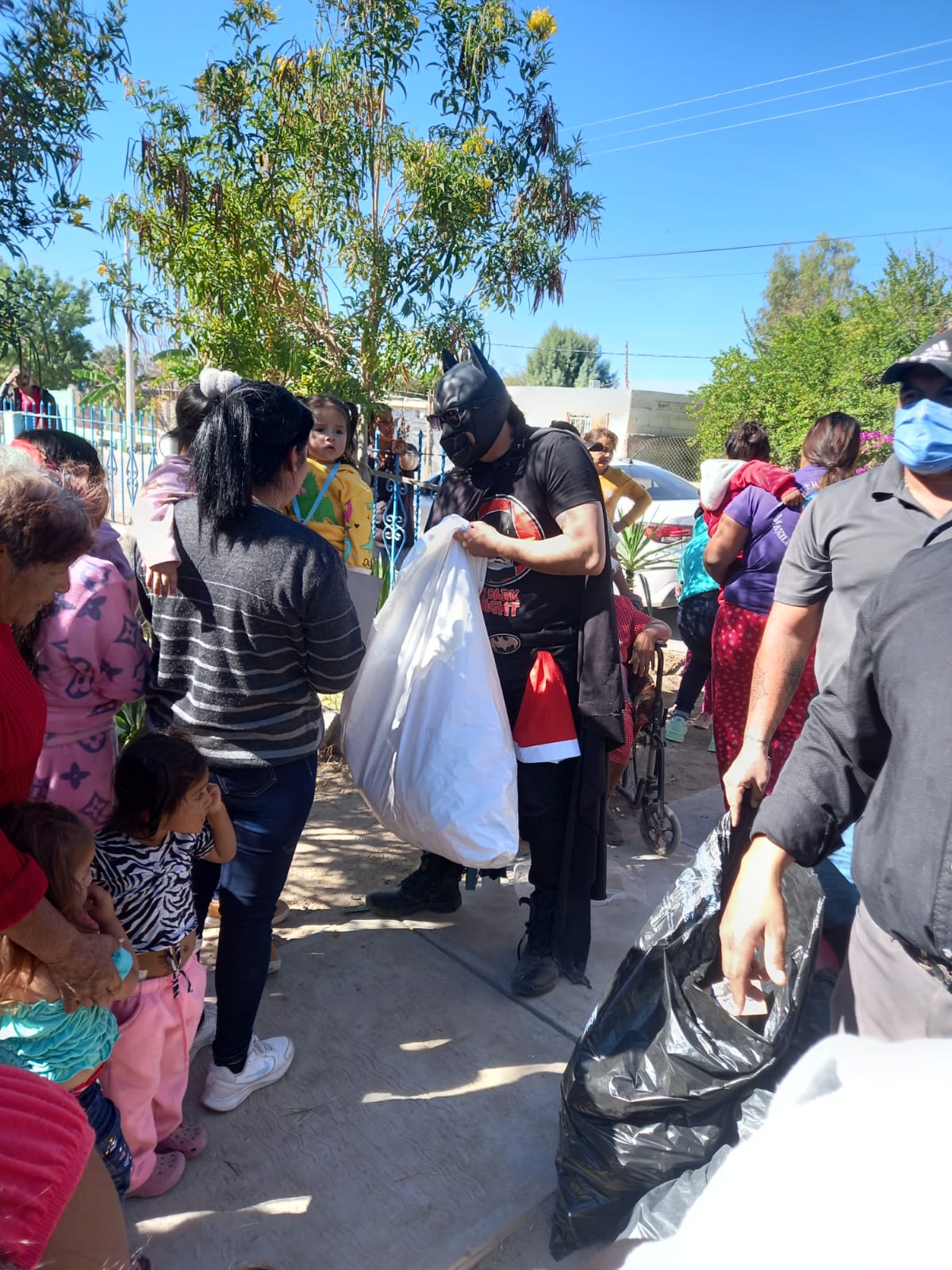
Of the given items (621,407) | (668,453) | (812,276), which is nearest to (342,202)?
(668,453)

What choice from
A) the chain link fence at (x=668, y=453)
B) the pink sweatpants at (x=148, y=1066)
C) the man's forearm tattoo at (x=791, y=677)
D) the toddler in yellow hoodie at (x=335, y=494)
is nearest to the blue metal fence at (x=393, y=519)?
the toddler in yellow hoodie at (x=335, y=494)

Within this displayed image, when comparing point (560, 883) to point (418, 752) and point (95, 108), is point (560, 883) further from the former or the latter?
point (95, 108)

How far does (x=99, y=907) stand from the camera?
1704mm

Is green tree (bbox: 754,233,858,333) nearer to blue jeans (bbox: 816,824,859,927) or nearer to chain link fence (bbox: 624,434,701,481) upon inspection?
chain link fence (bbox: 624,434,701,481)

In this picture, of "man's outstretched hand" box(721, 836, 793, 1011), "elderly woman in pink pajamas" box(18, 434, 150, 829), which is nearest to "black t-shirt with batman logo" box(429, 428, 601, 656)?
"elderly woman in pink pajamas" box(18, 434, 150, 829)

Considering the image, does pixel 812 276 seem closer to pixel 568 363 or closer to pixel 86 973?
pixel 568 363

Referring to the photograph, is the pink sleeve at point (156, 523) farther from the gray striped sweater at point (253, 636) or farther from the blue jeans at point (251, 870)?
the blue jeans at point (251, 870)

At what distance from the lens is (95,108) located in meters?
2.49

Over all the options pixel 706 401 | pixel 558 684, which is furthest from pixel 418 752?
pixel 706 401

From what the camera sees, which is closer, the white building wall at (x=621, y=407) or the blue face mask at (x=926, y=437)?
the blue face mask at (x=926, y=437)

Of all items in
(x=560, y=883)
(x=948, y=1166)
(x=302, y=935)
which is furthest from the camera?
→ (x=302, y=935)

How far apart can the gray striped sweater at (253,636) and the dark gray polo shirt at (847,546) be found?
1.17 meters

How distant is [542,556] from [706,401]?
17692mm

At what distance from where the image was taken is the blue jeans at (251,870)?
2.06m
